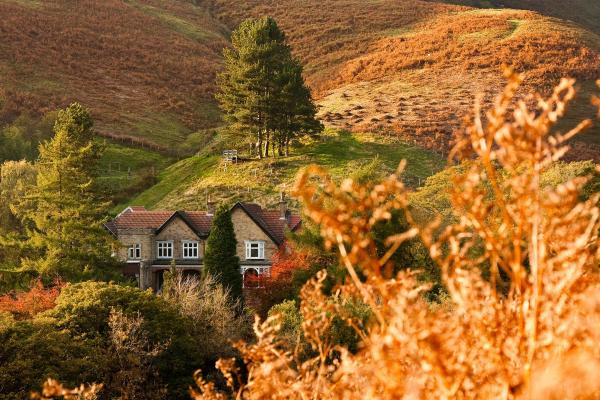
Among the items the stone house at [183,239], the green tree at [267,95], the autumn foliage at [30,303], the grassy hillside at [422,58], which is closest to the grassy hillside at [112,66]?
the grassy hillside at [422,58]

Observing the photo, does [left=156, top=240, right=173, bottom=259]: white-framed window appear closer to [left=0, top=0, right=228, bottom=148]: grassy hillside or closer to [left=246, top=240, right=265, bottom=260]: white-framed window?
[left=246, top=240, right=265, bottom=260]: white-framed window

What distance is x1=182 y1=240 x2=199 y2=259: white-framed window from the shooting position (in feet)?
149

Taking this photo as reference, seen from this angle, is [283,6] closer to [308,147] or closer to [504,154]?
[308,147]

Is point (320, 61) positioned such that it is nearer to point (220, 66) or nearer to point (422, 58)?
point (220, 66)

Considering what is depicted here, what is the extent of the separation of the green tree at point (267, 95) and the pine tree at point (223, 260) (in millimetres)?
29610

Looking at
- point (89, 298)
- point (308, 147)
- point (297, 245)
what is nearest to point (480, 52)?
point (308, 147)

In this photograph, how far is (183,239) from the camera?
149 ft

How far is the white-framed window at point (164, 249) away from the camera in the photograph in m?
45.5

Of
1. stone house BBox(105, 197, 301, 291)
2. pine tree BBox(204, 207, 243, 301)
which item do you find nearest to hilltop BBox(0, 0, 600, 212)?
stone house BBox(105, 197, 301, 291)

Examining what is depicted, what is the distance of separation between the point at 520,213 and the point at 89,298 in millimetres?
25371

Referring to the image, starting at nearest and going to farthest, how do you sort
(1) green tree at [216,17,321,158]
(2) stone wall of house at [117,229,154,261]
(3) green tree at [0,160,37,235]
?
(2) stone wall of house at [117,229,154,261], (3) green tree at [0,160,37,235], (1) green tree at [216,17,321,158]

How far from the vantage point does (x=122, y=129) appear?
3263 inches

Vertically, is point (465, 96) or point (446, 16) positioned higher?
point (446, 16)

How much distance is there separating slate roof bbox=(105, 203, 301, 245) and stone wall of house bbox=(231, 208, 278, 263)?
1.13ft
